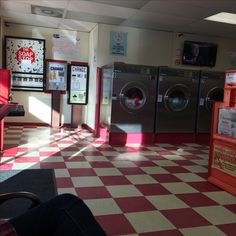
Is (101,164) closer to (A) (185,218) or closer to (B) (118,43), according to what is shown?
(A) (185,218)

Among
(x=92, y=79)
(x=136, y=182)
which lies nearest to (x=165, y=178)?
(x=136, y=182)

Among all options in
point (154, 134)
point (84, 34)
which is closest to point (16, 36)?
point (84, 34)

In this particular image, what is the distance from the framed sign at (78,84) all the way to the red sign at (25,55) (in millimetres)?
916

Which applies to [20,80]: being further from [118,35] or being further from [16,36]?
[118,35]

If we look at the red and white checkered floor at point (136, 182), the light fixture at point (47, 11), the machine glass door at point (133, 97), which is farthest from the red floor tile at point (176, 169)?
the light fixture at point (47, 11)

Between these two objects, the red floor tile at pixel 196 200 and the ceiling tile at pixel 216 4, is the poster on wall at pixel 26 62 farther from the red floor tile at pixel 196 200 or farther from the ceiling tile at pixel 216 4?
the red floor tile at pixel 196 200

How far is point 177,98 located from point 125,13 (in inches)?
75.7

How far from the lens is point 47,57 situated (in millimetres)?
6637

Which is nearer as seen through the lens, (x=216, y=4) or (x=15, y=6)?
(x=216, y=4)

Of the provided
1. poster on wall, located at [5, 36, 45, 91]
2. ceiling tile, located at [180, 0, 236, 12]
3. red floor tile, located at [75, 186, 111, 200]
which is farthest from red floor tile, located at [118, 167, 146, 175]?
poster on wall, located at [5, 36, 45, 91]

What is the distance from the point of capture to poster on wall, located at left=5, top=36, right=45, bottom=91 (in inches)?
251

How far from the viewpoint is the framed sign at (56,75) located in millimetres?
6621

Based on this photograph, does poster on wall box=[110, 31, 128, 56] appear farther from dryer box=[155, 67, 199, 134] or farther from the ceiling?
dryer box=[155, 67, 199, 134]

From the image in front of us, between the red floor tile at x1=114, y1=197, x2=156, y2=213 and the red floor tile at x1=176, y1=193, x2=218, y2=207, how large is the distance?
396 mm
